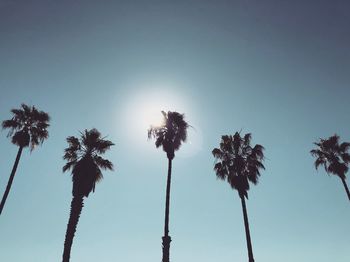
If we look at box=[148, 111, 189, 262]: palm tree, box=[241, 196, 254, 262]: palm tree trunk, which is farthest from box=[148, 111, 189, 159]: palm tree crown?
box=[241, 196, 254, 262]: palm tree trunk

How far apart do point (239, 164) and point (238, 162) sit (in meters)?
0.23

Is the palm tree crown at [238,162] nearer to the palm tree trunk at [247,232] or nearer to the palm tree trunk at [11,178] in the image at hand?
the palm tree trunk at [247,232]

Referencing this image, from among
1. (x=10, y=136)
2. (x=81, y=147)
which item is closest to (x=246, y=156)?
(x=81, y=147)

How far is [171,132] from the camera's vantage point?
29.0 m

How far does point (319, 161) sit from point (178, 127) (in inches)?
613

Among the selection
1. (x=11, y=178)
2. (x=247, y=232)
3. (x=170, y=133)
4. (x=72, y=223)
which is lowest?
(x=72, y=223)

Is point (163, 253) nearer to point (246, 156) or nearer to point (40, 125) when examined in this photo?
point (246, 156)

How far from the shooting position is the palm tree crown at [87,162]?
24.1 metres

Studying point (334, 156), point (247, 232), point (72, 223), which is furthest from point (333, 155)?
point (72, 223)

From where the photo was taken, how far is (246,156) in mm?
28078

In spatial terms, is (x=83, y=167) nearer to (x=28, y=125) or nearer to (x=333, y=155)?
(x=28, y=125)

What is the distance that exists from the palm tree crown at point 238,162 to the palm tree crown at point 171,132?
373 centimetres

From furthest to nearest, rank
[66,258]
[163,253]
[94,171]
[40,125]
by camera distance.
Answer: [40,125]
[94,171]
[163,253]
[66,258]

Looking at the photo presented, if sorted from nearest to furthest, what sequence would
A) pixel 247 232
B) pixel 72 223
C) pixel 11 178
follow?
1. pixel 72 223
2. pixel 247 232
3. pixel 11 178
